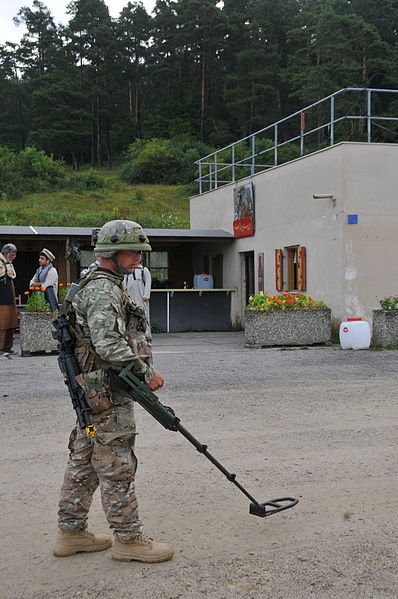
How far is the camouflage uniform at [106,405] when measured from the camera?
10.8ft

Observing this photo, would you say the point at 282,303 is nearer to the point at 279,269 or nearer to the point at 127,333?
the point at 279,269

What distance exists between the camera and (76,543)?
11.4 ft

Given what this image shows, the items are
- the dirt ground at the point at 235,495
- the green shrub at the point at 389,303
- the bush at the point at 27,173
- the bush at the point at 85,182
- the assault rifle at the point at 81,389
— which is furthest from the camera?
the bush at the point at 85,182

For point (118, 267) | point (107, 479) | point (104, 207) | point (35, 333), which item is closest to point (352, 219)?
point (35, 333)

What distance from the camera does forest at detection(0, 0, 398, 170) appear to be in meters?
57.9

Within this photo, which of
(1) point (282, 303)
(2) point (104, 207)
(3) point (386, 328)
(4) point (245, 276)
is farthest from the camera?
(2) point (104, 207)

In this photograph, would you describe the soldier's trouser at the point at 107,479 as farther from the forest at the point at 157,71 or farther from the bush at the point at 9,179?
the forest at the point at 157,71

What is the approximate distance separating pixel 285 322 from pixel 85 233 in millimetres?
7070

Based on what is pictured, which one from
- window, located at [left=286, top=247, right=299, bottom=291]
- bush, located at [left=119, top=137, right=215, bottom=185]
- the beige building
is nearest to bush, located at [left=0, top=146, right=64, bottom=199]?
bush, located at [left=119, top=137, right=215, bottom=185]

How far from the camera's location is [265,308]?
13406 millimetres

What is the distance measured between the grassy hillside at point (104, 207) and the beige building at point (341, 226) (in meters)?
19.5

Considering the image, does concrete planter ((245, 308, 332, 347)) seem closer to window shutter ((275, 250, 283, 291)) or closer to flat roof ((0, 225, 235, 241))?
window shutter ((275, 250, 283, 291))

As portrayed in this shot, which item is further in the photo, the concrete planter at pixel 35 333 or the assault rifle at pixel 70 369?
the concrete planter at pixel 35 333

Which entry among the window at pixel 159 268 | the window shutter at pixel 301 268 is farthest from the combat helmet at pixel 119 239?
the window at pixel 159 268
